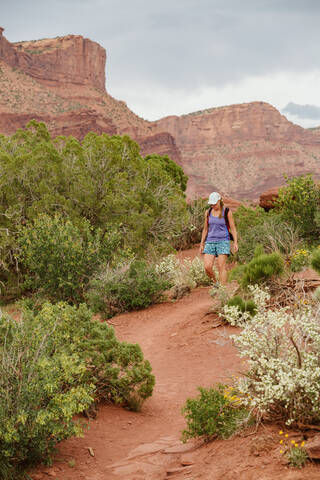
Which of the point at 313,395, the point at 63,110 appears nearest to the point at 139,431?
the point at 313,395

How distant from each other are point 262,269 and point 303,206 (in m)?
8.19

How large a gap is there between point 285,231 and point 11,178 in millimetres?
8868

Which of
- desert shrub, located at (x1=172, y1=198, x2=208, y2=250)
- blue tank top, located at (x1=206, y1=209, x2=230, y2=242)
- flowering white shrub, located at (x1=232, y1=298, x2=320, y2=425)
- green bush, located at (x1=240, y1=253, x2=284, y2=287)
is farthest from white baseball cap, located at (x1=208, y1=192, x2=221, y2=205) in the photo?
desert shrub, located at (x1=172, y1=198, x2=208, y2=250)

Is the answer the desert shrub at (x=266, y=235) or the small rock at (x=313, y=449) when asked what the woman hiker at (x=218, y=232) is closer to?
the small rock at (x=313, y=449)

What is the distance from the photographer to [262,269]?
338 inches

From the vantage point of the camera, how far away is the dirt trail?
10.8 feet

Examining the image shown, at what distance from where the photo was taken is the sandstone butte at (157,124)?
78.6m

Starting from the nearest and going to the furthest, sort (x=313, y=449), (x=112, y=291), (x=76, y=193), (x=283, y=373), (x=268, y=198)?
(x=313, y=449)
(x=283, y=373)
(x=112, y=291)
(x=76, y=193)
(x=268, y=198)

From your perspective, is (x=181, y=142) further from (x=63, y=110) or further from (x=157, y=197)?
(x=157, y=197)

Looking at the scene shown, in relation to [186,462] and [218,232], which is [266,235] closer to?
[218,232]

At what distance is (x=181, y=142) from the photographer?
132 meters

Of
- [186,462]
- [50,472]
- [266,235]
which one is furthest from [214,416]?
[266,235]

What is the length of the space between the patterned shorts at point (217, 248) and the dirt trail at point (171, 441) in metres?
1.22

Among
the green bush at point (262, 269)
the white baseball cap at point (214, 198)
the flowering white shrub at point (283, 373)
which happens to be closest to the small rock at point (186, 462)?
the flowering white shrub at point (283, 373)
